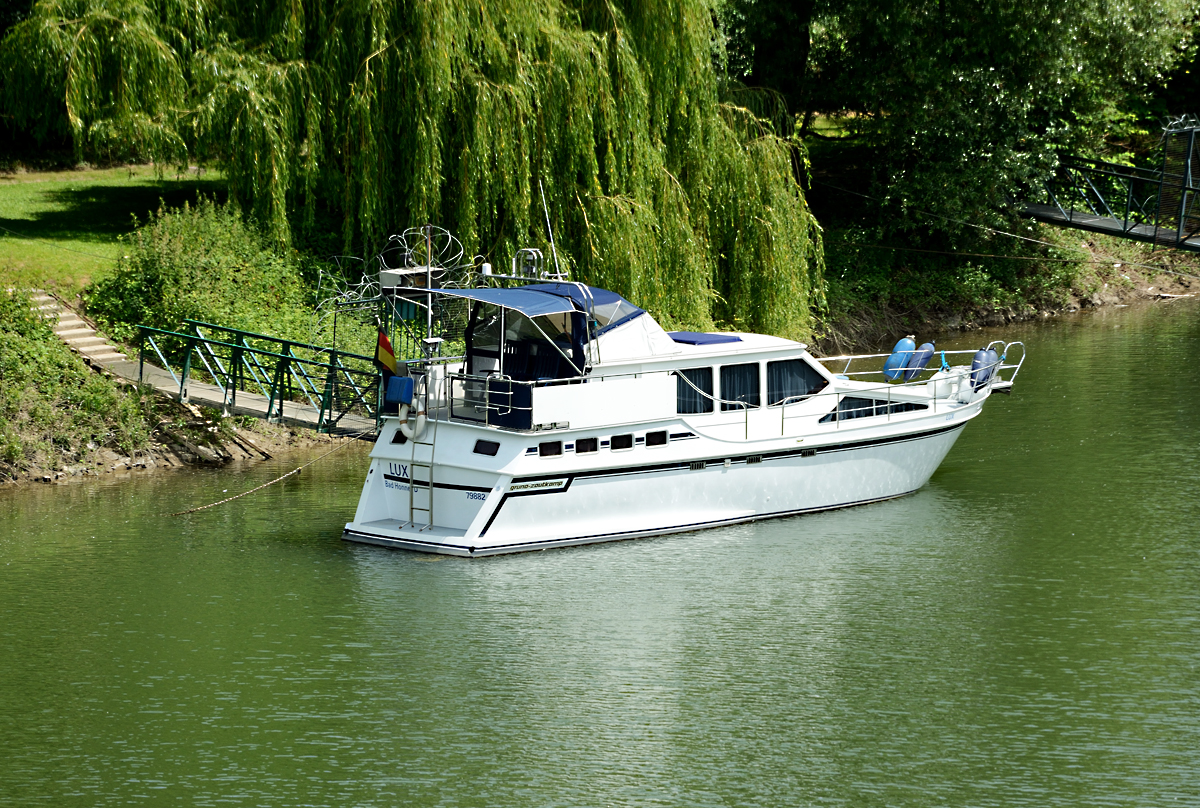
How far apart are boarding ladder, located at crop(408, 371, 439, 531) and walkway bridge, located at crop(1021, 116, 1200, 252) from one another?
19.0 meters

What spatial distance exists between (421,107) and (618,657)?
13.5m

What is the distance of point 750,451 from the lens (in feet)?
61.7

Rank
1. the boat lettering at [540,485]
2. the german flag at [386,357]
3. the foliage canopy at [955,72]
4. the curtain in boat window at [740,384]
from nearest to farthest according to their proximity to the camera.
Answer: the boat lettering at [540,485] < the german flag at [386,357] < the curtain in boat window at [740,384] < the foliage canopy at [955,72]

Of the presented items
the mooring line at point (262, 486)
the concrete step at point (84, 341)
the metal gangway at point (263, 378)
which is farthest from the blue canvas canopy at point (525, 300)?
the concrete step at point (84, 341)

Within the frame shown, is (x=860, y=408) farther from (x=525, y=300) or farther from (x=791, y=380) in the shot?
(x=525, y=300)

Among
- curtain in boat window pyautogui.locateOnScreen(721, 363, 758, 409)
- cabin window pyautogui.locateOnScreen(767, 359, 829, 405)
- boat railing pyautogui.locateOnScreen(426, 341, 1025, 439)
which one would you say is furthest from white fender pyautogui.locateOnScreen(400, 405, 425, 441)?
cabin window pyautogui.locateOnScreen(767, 359, 829, 405)

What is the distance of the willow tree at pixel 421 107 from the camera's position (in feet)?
80.1

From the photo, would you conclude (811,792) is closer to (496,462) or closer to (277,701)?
(277,701)

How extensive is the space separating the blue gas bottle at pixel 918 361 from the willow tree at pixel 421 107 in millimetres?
6035

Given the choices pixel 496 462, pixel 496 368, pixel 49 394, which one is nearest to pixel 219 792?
pixel 496 462

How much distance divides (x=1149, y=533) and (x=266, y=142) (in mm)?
17256

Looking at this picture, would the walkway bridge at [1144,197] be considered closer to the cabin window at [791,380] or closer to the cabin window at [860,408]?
the cabin window at [860,408]

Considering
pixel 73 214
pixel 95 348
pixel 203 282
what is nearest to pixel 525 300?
pixel 203 282

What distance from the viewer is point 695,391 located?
62.5ft
